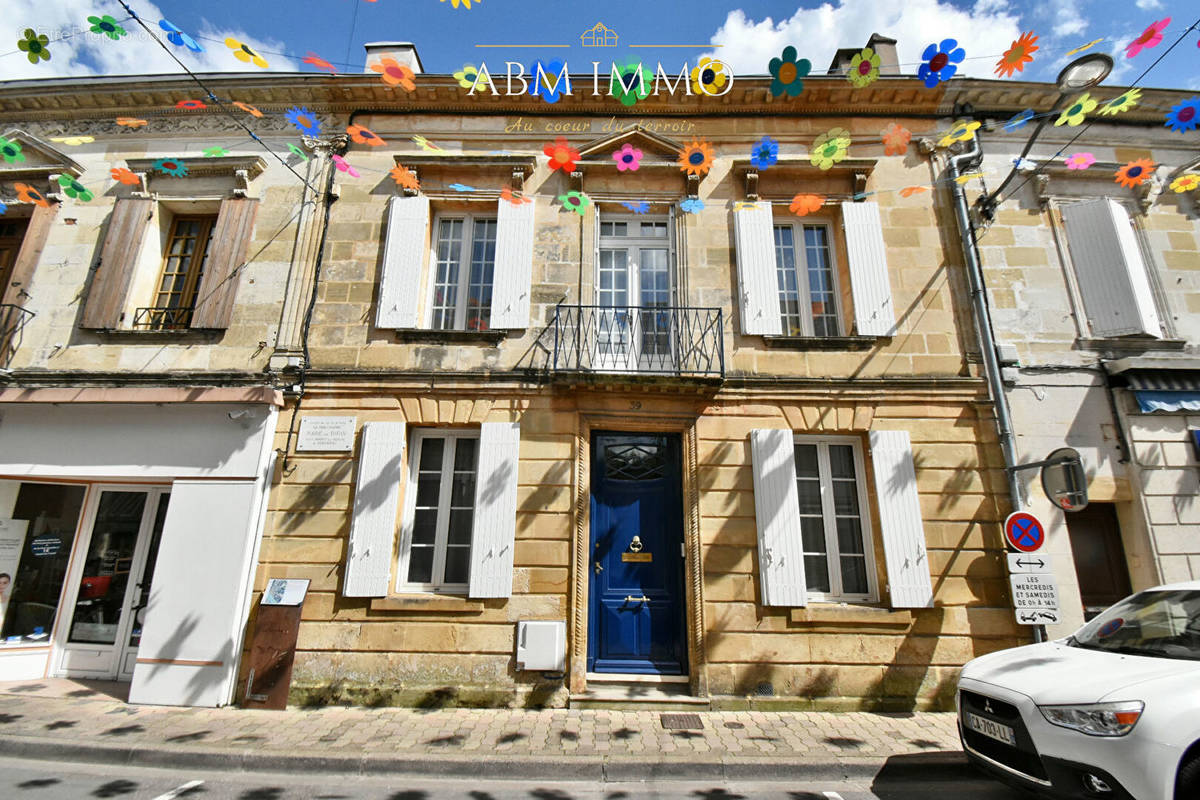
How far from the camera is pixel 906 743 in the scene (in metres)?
4.60

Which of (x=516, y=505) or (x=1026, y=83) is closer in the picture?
(x=516, y=505)

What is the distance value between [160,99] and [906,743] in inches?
453

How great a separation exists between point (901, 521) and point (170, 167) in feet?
33.1

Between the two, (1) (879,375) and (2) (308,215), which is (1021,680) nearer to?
(1) (879,375)

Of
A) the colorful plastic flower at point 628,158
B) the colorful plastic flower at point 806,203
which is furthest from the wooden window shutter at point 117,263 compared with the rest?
the colorful plastic flower at point 806,203

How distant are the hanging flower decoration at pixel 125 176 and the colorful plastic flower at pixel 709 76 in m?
7.51

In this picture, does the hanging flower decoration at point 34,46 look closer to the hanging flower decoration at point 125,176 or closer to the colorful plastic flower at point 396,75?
the hanging flower decoration at point 125,176

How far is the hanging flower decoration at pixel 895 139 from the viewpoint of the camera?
684 centimetres

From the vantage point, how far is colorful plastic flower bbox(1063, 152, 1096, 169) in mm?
6844

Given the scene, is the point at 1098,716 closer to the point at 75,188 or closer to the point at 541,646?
the point at 541,646

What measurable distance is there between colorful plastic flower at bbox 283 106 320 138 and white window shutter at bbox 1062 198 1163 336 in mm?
9930

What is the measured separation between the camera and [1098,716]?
2.98 metres

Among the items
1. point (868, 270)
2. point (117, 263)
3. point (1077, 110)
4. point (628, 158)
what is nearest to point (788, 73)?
point (628, 158)

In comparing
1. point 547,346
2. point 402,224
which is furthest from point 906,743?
point 402,224
